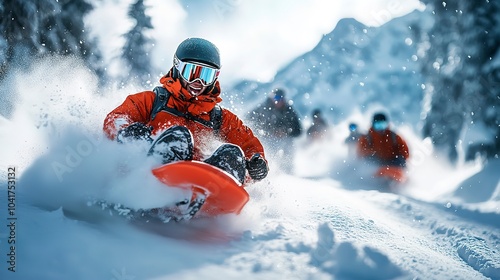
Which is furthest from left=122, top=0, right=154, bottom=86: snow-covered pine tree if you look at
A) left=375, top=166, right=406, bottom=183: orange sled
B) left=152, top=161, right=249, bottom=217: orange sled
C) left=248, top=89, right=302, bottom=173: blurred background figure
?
left=152, top=161, right=249, bottom=217: orange sled

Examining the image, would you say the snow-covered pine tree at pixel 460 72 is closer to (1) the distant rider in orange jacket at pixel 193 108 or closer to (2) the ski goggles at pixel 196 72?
(1) the distant rider in orange jacket at pixel 193 108

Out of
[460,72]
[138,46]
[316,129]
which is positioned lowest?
[316,129]

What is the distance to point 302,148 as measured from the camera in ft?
42.0

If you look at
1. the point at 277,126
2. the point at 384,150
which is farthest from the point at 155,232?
the point at 277,126

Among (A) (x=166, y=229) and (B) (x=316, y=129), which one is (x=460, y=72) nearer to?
(B) (x=316, y=129)

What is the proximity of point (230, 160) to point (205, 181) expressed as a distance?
0.46 m

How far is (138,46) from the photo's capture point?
22797 mm

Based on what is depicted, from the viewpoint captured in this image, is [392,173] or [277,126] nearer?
[392,173]

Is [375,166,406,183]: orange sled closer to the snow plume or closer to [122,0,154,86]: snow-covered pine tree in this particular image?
the snow plume

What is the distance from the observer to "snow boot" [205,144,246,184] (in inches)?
117

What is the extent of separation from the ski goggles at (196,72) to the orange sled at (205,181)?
→ 60.5 inches

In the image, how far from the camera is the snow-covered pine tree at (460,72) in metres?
9.79

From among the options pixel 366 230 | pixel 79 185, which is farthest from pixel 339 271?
pixel 79 185

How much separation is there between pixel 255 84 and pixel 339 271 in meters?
170
